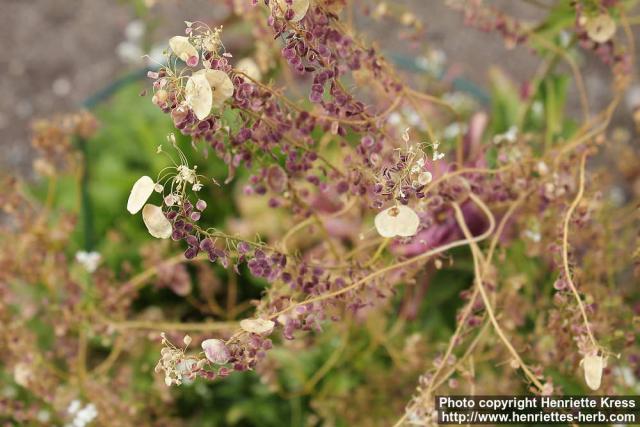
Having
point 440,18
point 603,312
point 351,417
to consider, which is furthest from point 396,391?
point 440,18

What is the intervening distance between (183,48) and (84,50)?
150 centimetres

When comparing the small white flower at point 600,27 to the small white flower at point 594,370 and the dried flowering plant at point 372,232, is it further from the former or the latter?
the small white flower at point 594,370

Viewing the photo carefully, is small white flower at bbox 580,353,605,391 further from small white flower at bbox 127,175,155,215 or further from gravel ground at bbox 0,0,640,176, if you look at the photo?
gravel ground at bbox 0,0,640,176

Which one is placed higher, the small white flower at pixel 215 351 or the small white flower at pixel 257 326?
the small white flower at pixel 257 326

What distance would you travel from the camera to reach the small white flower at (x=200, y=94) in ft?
1.52

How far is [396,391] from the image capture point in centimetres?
101

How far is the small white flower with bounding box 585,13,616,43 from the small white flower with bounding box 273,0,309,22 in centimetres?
35

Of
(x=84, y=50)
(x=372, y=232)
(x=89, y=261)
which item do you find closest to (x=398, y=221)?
(x=372, y=232)

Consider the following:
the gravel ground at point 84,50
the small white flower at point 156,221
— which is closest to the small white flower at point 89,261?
the small white flower at point 156,221

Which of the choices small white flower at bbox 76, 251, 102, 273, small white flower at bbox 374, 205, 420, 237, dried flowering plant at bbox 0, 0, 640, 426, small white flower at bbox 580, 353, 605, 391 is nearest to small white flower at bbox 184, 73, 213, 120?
dried flowering plant at bbox 0, 0, 640, 426

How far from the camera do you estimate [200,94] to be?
1.52ft

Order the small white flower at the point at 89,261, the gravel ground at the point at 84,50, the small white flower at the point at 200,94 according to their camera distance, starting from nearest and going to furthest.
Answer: the small white flower at the point at 200,94
the small white flower at the point at 89,261
the gravel ground at the point at 84,50

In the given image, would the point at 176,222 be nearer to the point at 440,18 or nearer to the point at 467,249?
the point at 467,249

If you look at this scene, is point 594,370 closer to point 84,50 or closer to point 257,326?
point 257,326
